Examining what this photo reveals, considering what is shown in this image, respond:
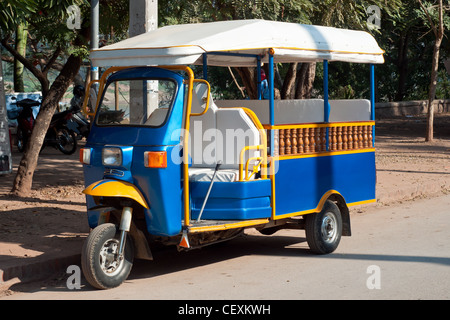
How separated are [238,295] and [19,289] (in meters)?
2.08

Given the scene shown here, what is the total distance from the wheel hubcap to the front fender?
229 centimetres

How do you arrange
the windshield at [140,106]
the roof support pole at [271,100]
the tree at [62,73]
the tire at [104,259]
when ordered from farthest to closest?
1. the tree at [62,73]
2. the roof support pole at [271,100]
3. the windshield at [140,106]
4. the tire at [104,259]

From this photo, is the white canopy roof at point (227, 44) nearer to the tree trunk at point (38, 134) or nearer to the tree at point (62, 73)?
the tree at point (62, 73)

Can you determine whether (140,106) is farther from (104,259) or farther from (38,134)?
(38,134)

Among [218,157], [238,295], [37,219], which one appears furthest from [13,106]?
[238,295]

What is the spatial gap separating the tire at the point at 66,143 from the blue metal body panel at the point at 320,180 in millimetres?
10439

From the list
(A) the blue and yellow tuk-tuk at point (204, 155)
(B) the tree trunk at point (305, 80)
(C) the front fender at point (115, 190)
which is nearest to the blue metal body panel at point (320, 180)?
(A) the blue and yellow tuk-tuk at point (204, 155)

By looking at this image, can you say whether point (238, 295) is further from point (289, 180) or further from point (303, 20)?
point (303, 20)

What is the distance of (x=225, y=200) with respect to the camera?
7.05m

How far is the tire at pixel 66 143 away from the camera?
1772 centimetres

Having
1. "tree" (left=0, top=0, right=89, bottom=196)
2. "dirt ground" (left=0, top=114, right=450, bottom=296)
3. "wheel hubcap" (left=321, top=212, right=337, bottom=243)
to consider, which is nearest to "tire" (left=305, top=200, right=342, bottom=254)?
"wheel hubcap" (left=321, top=212, right=337, bottom=243)

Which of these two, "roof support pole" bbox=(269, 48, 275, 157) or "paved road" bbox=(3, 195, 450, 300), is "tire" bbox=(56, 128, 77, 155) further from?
"roof support pole" bbox=(269, 48, 275, 157)

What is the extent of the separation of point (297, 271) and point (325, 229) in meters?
1.00

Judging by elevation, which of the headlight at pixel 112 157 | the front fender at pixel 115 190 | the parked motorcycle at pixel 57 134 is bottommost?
the front fender at pixel 115 190
